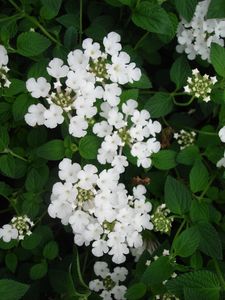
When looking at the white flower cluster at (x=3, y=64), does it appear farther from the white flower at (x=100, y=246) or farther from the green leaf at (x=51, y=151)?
the white flower at (x=100, y=246)

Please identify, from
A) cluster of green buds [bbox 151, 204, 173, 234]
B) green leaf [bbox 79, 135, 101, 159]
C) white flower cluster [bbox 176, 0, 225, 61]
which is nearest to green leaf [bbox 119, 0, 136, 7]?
white flower cluster [bbox 176, 0, 225, 61]

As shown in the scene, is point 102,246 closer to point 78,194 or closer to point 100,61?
point 78,194

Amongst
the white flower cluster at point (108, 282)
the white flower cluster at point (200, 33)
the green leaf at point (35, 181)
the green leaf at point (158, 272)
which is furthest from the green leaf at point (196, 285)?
the white flower cluster at point (200, 33)

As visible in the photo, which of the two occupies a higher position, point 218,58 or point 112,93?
point 218,58

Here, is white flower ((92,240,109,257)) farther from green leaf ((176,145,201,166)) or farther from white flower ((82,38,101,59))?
white flower ((82,38,101,59))

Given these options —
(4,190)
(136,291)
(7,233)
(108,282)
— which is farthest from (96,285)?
(4,190)

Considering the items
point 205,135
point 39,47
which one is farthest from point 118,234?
point 39,47

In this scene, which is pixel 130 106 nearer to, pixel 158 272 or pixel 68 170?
pixel 68 170
